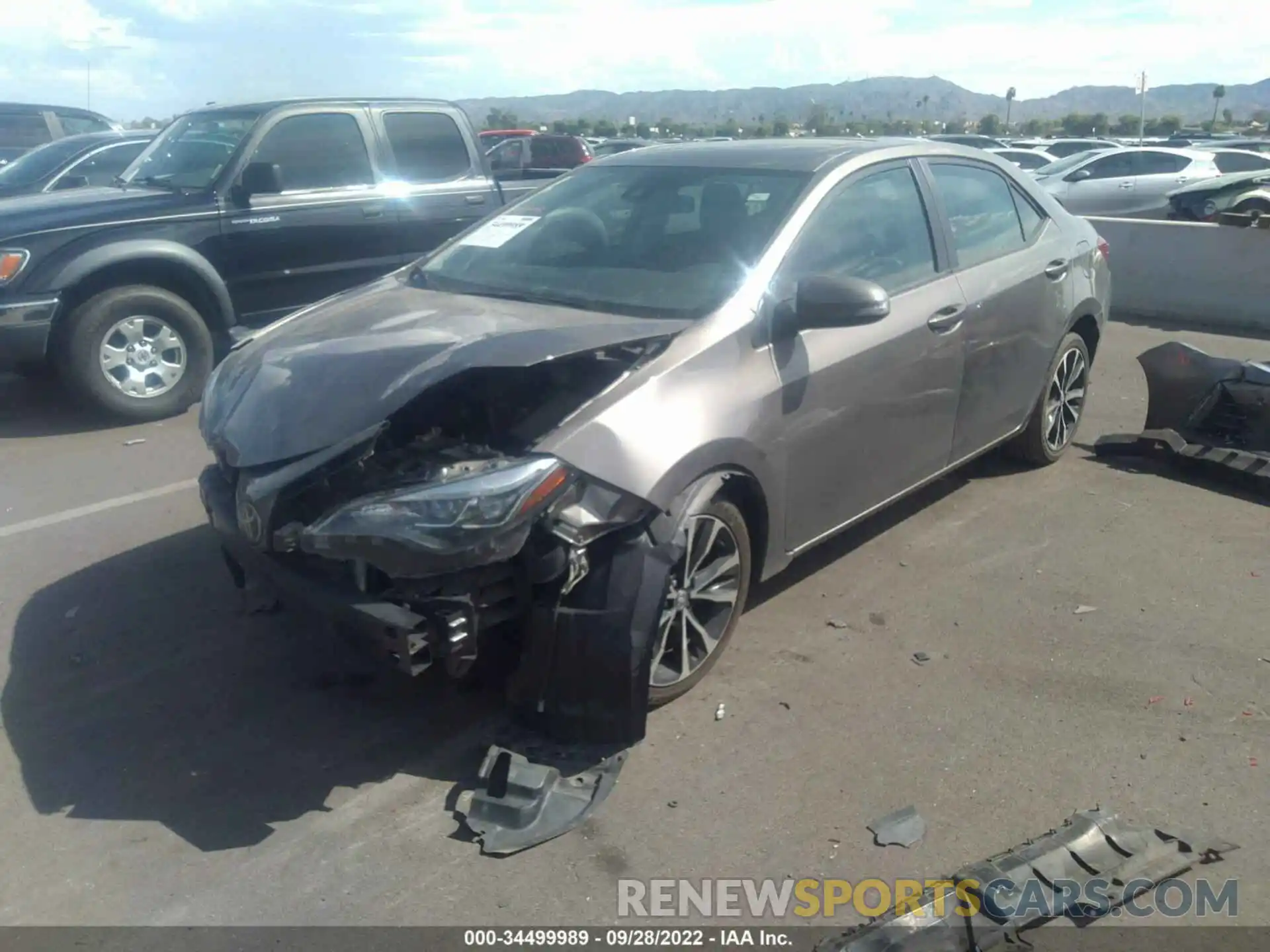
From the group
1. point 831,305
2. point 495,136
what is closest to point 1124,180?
point 495,136

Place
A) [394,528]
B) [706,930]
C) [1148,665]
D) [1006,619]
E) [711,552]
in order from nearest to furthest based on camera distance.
Answer: [706,930] → [394,528] → [711,552] → [1148,665] → [1006,619]

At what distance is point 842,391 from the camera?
4.30m

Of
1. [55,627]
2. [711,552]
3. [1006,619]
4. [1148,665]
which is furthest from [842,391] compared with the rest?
[55,627]

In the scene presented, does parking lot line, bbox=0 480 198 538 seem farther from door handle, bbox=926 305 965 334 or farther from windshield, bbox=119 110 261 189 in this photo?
door handle, bbox=926 305 965 334

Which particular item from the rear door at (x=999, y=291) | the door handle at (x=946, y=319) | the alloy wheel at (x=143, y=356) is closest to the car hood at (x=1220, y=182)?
the rear door at (x=999, y=291)

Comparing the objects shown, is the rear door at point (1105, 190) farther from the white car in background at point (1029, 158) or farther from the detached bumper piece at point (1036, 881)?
the detached bumper piece at point (1036, 881)

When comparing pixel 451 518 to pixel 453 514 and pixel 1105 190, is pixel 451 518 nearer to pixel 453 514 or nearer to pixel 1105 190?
pixel 453 514

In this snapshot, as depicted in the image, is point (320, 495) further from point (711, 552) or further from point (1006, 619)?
point (1006, 619)

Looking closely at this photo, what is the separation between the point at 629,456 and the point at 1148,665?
2165 millimetres

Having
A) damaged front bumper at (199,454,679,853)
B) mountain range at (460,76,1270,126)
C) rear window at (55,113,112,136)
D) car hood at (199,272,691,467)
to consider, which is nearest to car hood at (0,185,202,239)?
car hood at (199,272,691,467)

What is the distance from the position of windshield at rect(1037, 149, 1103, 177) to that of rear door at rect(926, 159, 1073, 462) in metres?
15.1

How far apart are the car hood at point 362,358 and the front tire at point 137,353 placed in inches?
132

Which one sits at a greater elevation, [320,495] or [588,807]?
[320,495]

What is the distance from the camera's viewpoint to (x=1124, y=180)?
63.8 ft
